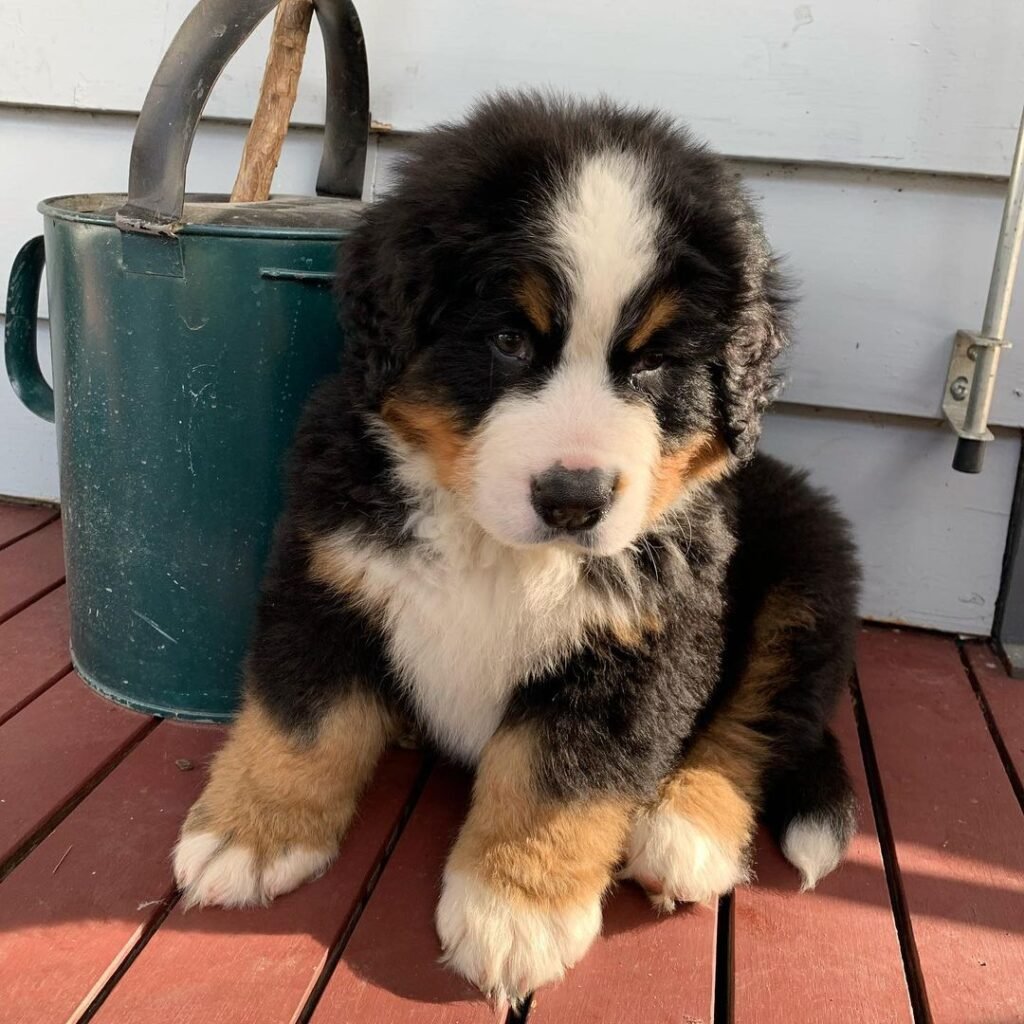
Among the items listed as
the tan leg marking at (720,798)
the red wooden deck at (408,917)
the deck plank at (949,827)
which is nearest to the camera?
the red wooden deck at (408,917)

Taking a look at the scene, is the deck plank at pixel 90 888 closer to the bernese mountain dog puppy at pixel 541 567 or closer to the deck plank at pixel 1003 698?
the bernese mountain dog puppy at pixel 541 567

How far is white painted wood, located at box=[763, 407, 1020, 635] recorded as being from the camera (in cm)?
290

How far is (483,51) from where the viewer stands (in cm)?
272

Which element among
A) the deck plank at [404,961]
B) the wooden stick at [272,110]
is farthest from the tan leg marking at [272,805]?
the wooden stick at [272,110]

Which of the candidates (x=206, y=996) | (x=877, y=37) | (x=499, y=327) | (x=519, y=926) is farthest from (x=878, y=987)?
(x=877, y=37)

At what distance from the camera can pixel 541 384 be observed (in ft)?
5.15

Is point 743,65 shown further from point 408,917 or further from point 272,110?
point 408,917

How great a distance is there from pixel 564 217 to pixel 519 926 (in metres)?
1.10

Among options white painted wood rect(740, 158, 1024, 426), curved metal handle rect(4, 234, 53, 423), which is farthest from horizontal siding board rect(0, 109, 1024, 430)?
curved metal handle rect(4, 234, 53, 423)

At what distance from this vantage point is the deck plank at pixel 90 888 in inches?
60.9

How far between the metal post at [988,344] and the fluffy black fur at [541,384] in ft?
2.87

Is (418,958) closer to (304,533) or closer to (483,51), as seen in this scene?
(304,533)

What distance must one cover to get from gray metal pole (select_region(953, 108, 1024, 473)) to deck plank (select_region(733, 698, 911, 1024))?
1.12 meters

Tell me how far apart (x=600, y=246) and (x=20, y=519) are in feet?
8.17
